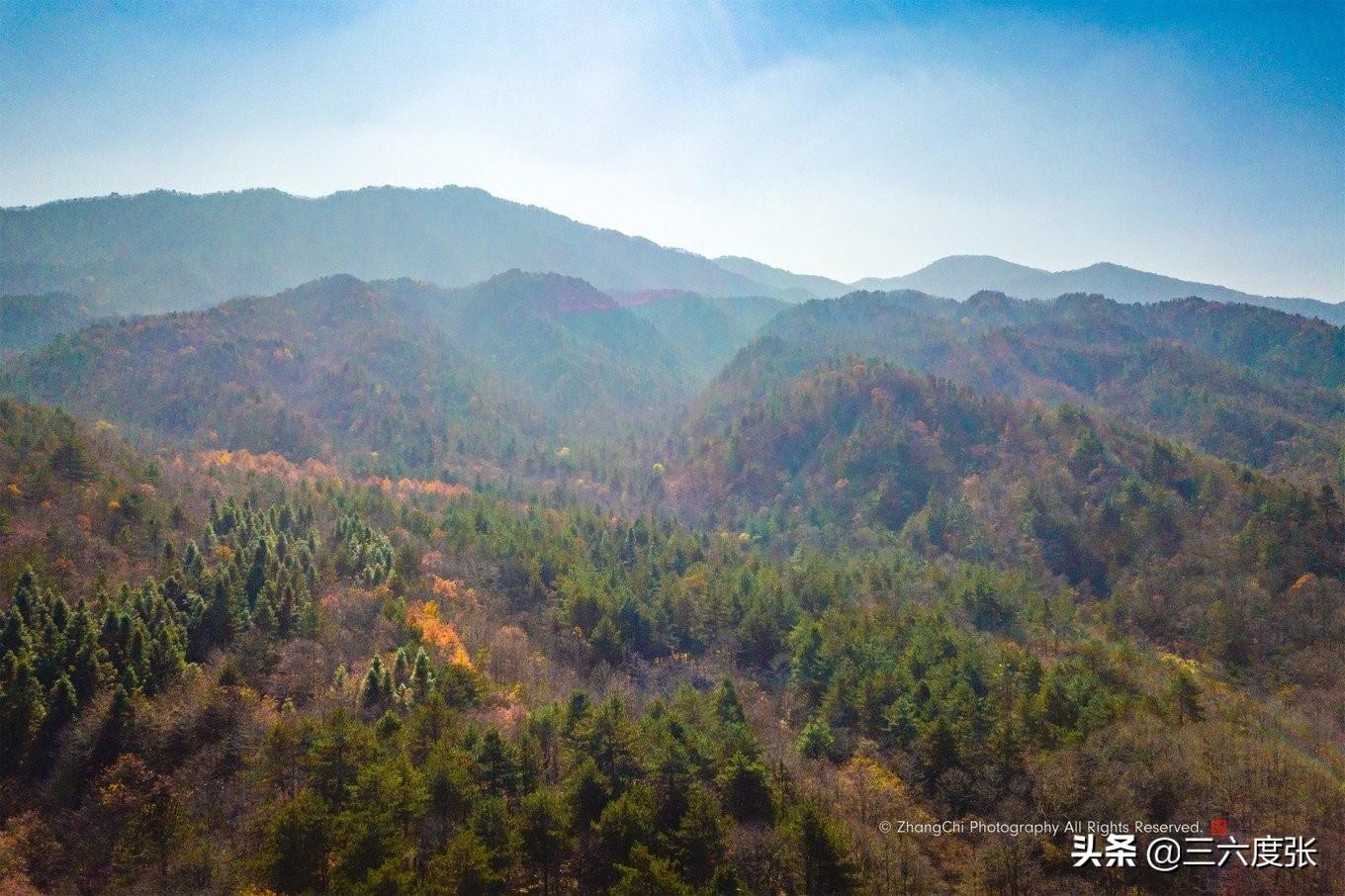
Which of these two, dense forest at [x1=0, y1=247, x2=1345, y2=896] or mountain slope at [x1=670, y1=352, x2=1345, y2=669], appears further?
mountain slope at [x1=670, y1=352, x2=1345, y2=669]

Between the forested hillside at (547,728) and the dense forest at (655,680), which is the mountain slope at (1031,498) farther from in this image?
the forested hillside at (547,728)

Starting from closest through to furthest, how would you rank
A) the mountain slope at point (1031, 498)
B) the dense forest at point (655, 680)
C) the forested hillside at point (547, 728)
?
the forested hillside at point (547, 728), the dense forest at point (655, 680), the mountain slope at point (1031, 498)

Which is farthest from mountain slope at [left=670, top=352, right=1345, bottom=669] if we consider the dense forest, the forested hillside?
the forested hillside

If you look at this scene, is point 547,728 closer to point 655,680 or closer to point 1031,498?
point 655,680

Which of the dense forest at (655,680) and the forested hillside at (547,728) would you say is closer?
the forested hillside at (547,728)

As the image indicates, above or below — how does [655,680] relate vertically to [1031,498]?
below

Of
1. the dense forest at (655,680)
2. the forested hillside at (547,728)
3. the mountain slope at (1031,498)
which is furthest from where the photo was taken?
the mountain slope at (1031,498)

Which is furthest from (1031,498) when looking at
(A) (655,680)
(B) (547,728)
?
(B) (547,728)

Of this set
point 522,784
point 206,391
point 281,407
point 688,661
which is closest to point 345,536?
point 688,661

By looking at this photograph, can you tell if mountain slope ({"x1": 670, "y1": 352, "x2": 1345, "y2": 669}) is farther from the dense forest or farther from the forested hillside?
the forested hillside

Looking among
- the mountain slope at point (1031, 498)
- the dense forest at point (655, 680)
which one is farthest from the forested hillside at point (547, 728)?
the mountain slope at point (1031, 498)

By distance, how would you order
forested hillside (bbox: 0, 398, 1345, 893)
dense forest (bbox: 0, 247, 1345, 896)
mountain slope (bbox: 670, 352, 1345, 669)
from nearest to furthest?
forested hillside (bbox: 0, 398, 1345, 893)
dense forest (bbox: 0, 247, 1345, 896)
mountain slope (bbox: 670, 352, 1345, 669)
